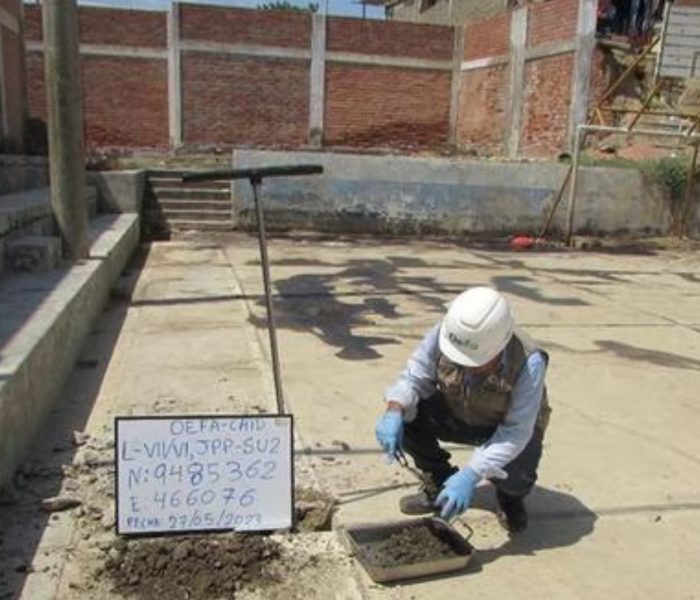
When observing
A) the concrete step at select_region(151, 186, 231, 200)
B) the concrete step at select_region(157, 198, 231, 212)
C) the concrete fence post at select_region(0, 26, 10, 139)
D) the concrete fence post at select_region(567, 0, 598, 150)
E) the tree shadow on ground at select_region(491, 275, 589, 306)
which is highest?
the concrete fence post at select_region(567, 0, 598, 150)

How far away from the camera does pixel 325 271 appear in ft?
31.3

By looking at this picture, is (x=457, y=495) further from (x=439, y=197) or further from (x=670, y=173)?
(x=670, y=173)

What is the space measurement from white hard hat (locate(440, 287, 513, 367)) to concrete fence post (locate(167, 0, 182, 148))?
20.4 m

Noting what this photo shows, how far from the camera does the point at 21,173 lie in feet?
35.3

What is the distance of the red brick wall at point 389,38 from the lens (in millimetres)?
22656

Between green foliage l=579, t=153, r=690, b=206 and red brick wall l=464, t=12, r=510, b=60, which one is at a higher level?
red brick wall l=464, t=12, r=510, b=60

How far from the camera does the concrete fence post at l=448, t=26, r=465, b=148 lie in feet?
77.5

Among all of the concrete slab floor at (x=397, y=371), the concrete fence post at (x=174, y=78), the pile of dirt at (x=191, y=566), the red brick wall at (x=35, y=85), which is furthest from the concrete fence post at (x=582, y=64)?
the pile of dirt at (x=191, y=566)

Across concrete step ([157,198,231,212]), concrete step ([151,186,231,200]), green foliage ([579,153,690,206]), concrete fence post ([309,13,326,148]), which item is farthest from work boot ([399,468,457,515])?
concrete fence post ([309,13,326,148])

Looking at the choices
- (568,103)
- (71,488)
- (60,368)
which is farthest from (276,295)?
(568,103)

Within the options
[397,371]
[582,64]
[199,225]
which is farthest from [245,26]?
[397,371]

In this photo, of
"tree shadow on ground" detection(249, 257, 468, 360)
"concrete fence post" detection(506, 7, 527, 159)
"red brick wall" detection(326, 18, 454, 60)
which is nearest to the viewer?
"tree shadow on ground" detection(249, 257, 468, 360)

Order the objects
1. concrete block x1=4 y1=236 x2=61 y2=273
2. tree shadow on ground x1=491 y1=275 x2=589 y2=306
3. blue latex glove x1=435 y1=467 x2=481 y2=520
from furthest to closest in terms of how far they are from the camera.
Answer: tree shadow on ground x1=491 y1=275 x2=589 y2=306, concrete block x1=4 y1=236 x2=61 y2=273, blue latex glove x1=435 y1=467 x2=481 y2=520

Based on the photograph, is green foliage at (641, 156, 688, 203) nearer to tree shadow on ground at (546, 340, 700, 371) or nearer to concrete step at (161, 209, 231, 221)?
concrete step at (161, 209, 231, 221)
